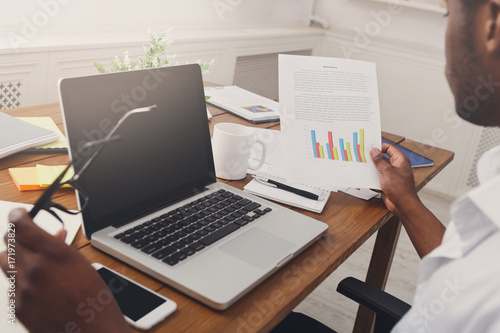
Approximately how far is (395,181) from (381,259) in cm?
51

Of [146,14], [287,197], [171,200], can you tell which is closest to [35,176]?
[171,200]

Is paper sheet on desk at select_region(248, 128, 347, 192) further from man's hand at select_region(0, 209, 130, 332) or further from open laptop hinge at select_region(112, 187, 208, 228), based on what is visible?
man's hand at select_region(0, 209, 130, 332)

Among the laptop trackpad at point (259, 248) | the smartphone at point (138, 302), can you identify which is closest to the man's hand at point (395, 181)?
the laptop trackpad at point (259, 248)

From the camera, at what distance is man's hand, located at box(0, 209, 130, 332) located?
0.52m

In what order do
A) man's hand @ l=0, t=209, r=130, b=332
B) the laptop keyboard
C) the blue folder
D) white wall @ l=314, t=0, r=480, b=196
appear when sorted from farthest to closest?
white wall @ l=314, t=0, r=480, b=196
the blue folder
the laptop keyboard
man's hand @ l=0, t=209, r=130, b=332

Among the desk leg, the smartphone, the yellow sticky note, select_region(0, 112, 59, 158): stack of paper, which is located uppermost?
select_region(0, 112, 59, 158): stack of paper

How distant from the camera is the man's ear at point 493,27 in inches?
26.3

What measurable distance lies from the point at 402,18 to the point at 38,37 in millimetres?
2229

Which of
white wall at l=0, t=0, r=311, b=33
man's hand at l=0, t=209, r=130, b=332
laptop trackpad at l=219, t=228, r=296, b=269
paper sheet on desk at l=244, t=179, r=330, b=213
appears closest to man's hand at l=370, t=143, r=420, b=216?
paper sheet on desk at l=244, t=179, r=330, b=213

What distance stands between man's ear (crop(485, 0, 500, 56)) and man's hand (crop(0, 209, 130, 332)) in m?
0.58

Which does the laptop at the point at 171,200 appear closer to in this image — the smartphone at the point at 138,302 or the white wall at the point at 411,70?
the smartphone at the point at 138,302

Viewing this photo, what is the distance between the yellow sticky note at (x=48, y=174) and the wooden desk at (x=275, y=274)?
0.03 m

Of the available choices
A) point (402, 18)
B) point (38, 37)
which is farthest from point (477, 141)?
point (38, 37)

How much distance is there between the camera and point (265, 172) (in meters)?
1.11
